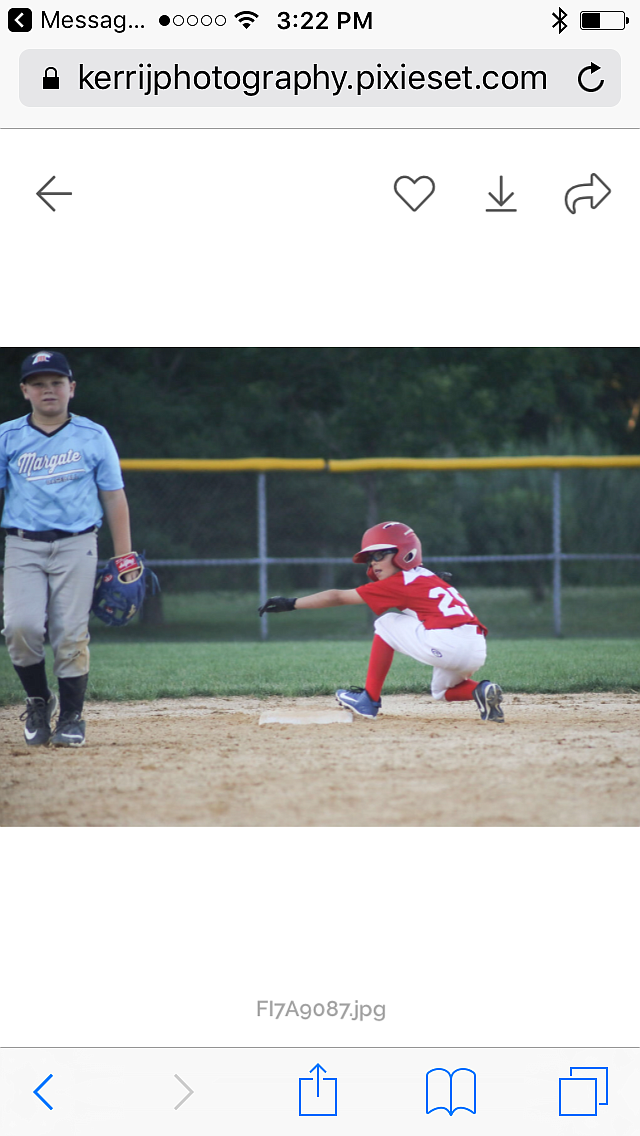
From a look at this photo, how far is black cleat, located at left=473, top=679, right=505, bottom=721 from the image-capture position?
484 centimetres

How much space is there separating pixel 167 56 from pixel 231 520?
38.3 ft

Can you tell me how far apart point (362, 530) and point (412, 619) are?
1105 centimetres

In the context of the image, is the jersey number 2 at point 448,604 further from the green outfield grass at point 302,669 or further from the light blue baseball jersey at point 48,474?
the light blue baseball jersey at point 48,474

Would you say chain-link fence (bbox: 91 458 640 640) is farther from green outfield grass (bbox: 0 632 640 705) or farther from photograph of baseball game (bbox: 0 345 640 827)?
green outfield grass (bbox: 0 632 640 705)

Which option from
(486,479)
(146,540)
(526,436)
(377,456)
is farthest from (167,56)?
(526,436)

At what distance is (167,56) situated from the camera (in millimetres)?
2707

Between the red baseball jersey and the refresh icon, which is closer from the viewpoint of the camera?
the refresh icon

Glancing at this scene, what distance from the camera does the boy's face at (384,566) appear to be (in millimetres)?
4914

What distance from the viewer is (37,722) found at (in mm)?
4504

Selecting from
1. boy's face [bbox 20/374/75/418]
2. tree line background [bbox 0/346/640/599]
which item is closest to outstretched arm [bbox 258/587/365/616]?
boy's face [bbox 20/374/75/418]

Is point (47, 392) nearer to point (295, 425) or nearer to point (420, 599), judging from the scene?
point (420, 599)

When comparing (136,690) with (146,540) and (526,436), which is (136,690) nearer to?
(146,540)
